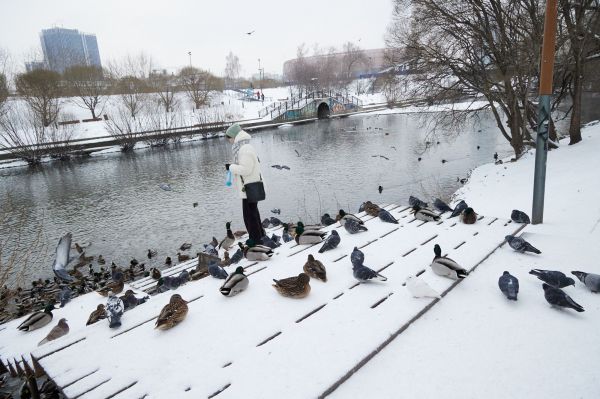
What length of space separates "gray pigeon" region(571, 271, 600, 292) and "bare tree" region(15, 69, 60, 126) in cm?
4222

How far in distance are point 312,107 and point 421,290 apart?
5103 cm

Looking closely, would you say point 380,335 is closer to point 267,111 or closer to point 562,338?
point 562,338

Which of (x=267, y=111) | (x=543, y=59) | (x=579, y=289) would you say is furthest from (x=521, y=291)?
(x=267, y=111)

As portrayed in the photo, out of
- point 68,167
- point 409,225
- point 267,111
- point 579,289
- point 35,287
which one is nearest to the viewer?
point 579,289

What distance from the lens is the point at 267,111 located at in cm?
5231

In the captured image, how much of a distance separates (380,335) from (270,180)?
14.2 meters

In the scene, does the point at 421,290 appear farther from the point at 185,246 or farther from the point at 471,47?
the point at 471,47

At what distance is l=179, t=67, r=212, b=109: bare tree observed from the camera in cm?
5509

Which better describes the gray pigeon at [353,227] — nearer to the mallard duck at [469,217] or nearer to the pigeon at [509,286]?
the mallard duck at [469,217]

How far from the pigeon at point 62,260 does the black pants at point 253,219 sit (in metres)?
4.85

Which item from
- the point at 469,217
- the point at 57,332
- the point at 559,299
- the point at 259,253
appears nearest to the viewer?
the point at 559,299

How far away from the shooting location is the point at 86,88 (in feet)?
157

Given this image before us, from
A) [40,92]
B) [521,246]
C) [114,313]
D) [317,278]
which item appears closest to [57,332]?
[114,313]

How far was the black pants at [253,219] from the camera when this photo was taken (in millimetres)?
5957
